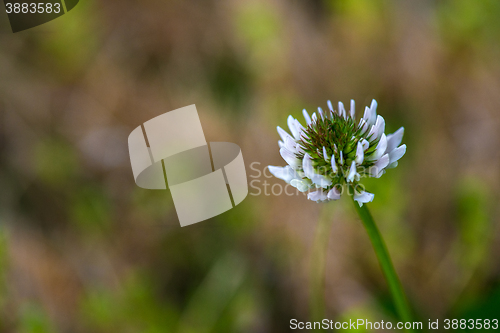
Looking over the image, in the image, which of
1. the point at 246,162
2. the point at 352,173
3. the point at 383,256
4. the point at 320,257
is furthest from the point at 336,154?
the point at 246,162

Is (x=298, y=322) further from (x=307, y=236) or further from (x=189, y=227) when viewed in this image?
(x=189, y=227)

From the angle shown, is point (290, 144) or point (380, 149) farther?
point (290, 144)

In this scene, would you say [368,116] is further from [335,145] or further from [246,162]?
[246,162]

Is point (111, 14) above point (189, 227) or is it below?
above

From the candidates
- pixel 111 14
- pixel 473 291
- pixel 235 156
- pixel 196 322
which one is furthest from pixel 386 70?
pixel 111 14

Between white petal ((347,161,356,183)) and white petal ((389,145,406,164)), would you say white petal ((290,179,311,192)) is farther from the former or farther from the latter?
white petal ((389,145,406,164))

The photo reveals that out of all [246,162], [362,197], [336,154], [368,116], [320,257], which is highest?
[368,116]
